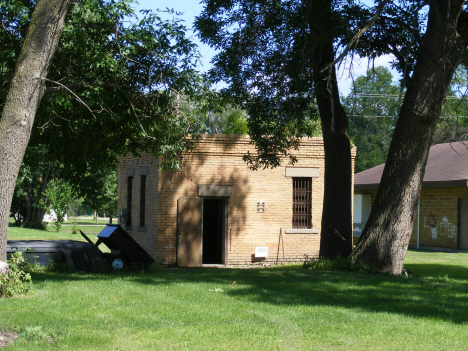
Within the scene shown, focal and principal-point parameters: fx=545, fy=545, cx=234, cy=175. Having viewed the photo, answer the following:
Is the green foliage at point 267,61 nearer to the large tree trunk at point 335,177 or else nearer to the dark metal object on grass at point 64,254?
the large tree trunk at point 335,177

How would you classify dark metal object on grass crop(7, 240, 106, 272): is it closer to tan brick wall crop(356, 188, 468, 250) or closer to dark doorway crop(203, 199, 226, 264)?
dark doorway crop(203, 199, 226, 264)

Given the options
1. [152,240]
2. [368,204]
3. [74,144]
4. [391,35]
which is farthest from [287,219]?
[368,204]

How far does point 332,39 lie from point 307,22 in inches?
71.3

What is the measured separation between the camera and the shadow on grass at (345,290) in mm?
8047

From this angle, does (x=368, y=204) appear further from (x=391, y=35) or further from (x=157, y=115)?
(x=157, y=115)

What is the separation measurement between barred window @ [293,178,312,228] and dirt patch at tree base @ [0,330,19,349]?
14.5 metres

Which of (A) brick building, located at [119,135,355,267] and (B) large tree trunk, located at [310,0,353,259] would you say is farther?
(A) brick building, located at [119,135,355,267]

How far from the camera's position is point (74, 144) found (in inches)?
492

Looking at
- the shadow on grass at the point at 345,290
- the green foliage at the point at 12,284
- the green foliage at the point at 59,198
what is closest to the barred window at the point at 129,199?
the shadow on grass at the point at 345,290

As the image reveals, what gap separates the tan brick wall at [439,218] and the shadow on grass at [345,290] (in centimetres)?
1399

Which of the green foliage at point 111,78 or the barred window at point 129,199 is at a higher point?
the green foliage at point 111,78

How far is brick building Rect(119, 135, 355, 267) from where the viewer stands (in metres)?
18.4

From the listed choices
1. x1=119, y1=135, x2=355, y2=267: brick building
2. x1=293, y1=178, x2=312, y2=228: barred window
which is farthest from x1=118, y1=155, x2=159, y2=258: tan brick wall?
x1=293, y1=178, x2=312, y2=228: barred window

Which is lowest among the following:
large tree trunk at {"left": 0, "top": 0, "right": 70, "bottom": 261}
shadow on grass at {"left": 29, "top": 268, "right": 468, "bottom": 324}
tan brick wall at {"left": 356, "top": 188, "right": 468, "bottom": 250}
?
shadow on grass at {"left": 29, "top": 268, "right": 468, "bottom": 324}
